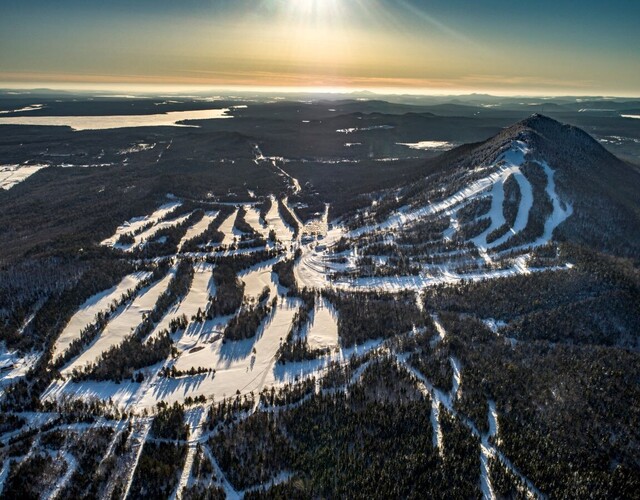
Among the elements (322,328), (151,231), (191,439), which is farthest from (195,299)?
(151,231)

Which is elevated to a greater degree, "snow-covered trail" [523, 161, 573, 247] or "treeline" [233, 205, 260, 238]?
"snow-covered trail" [523, 161, 573, 247]

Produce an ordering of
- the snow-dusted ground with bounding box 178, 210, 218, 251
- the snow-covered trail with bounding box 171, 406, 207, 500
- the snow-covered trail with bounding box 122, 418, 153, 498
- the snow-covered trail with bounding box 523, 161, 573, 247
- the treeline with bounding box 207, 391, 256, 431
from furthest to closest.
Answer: the snow-dusted ground with bounding box 178, 210, 218, 251 → the snow-covered trail with bounding box 523, 161, 573, 247 → the treeline with bounding box 207, 391, 256, 431 → the snow-covered trail with bounding box 122, 418, 153, 498 → the snow-covered trail with bounding box 171, 406, 207, 500

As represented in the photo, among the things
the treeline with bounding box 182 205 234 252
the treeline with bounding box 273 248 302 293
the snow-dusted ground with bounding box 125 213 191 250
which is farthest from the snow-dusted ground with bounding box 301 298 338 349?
the snow-dusted ground with bounding box 125 213 191 250

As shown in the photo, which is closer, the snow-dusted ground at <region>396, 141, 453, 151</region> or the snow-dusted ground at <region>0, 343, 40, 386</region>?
the snow-dusted ground at <region>0, 343, 40, 386</region>

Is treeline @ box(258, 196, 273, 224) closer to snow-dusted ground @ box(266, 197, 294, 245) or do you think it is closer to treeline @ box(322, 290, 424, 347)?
snow-dusted ground @ box(266, 197, 294, 245)

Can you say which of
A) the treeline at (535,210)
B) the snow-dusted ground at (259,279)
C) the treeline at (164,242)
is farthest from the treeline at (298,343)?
the treeline at (535,210)

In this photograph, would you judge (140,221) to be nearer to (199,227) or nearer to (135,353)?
(199,227)

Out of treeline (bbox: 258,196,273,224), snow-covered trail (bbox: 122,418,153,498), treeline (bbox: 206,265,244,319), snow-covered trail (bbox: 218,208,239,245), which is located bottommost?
treeline (bbox: 258,196,273,224)

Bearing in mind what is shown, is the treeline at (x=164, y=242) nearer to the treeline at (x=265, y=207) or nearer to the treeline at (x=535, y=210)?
the treeline at (x=265, y=207)
